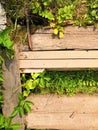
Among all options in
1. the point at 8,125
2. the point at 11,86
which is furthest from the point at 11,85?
the point at 8,125

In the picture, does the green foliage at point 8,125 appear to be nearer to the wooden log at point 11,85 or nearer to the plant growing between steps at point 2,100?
the plant growing between steps at point 2,100

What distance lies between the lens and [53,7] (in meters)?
3.39

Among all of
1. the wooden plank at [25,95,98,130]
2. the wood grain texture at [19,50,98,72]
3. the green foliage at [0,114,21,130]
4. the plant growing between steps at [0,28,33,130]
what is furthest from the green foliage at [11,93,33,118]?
the wood grain texture at [19,50,98,72]

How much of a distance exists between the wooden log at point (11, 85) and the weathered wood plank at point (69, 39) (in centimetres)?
24

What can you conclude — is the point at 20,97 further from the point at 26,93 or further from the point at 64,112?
the point at 64,112

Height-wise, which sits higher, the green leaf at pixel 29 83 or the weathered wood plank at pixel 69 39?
the weathered wood plank at pixel 69 39

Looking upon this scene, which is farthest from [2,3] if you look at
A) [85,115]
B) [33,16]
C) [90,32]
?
[85,115]

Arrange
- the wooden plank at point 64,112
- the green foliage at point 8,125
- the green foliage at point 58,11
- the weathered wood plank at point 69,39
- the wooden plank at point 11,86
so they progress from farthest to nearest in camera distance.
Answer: the wooden plank at point 64,112
the green foliage at point 8,125
the wooden plank at point 11,86
the weathered wood plank at point 69,39
the green foliage at point 58,11

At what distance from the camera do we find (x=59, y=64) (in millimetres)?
3547

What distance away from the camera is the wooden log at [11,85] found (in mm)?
3604

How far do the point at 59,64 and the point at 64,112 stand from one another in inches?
24.0

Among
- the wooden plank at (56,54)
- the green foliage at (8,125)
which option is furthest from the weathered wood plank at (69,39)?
the green foliage at (8,125)

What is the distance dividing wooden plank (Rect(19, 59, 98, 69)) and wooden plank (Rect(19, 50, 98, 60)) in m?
0.04

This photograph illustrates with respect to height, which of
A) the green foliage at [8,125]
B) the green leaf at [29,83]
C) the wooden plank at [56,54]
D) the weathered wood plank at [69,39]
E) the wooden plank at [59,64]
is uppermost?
the weathered wood plank at [69,39]
